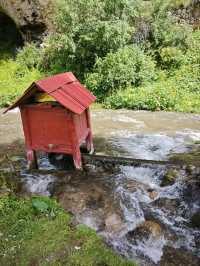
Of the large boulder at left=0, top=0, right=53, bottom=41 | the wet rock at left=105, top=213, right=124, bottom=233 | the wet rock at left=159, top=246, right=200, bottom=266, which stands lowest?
the wet rock at left=159, top=246, right=200, bottom=266

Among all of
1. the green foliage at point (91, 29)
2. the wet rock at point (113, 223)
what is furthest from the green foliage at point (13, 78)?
the wet rock at point (113, 223)

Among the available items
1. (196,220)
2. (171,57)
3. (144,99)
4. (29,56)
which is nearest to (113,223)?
(196,220)

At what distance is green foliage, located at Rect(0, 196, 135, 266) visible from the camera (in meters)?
5.95

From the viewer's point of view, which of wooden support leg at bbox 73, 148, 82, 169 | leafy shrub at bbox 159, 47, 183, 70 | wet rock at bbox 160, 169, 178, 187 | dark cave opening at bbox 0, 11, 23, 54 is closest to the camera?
wet rock at bbox 160, 169, 178, 187

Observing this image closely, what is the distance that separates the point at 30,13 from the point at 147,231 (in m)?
16.1

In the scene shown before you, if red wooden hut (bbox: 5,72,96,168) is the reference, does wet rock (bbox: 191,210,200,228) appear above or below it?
below

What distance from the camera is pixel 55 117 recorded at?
28.0 ft

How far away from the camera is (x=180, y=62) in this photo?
16500mm

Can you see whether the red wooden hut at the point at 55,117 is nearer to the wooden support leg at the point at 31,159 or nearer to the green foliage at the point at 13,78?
the wooden support leg at the point at 31,159

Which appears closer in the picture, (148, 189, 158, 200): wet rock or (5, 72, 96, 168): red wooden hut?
(148, 189, 158, 200): wet rock

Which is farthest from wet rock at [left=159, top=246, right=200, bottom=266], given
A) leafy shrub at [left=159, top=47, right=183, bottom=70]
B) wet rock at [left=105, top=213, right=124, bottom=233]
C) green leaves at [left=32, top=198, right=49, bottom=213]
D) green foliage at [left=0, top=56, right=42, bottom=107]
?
green foliage at [left=0, top=56, right=42, bottom=107]

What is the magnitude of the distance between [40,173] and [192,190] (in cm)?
356

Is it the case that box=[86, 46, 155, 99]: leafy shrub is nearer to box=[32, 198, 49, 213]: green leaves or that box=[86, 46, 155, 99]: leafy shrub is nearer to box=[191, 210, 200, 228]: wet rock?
box=[32, 198, 49, 213]: green leaves

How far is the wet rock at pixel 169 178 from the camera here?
27.2ft
